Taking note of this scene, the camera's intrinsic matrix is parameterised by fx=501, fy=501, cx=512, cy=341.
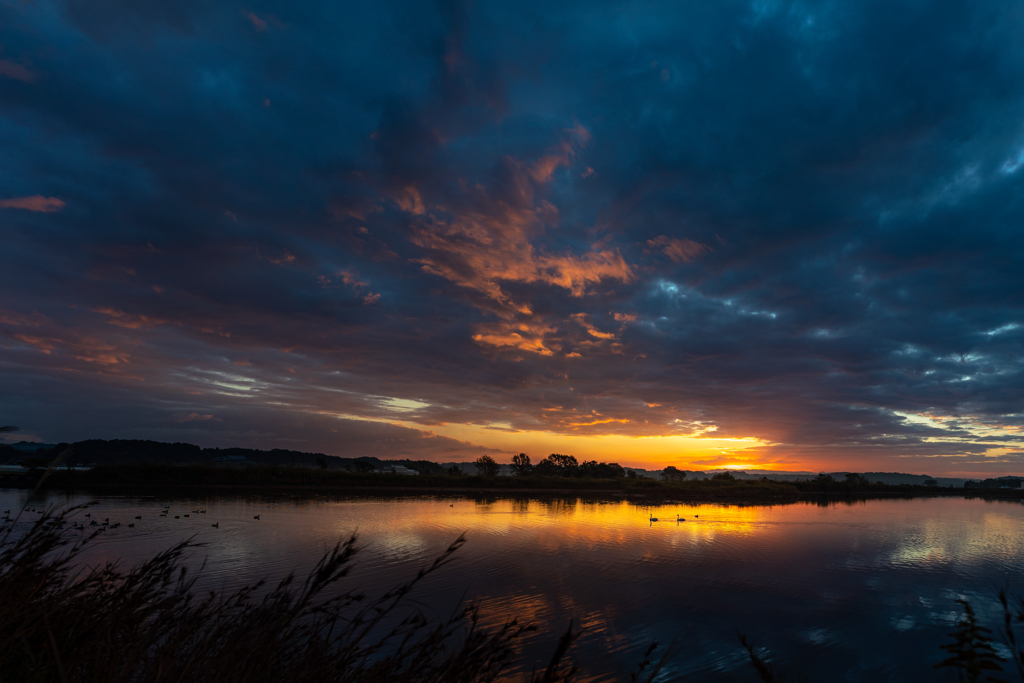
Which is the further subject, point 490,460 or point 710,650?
point 490,460

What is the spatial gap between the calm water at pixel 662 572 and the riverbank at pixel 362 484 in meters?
16.3

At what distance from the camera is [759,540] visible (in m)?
35.8

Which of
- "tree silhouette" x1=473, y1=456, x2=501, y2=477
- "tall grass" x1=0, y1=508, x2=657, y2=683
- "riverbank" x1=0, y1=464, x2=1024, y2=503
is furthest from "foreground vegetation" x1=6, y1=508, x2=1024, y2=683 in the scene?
"tree silhouette" x1=473, y1=456, x2=501, y2=477

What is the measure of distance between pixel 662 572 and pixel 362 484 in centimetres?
5984

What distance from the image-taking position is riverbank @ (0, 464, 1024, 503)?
5838 cm

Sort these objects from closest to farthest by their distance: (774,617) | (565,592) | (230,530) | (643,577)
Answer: (774,617)
(565,592)
(643,577)
(230,530)

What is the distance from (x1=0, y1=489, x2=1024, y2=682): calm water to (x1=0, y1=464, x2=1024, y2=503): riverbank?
16327mm

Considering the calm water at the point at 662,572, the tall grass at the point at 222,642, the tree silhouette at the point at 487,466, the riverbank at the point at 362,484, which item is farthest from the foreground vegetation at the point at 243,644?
the tree silhouette at the point at 487,466

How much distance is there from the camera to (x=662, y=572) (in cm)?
2367

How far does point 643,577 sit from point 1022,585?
1956 centimetres

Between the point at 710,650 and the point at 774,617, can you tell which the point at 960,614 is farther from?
the point at 710,650

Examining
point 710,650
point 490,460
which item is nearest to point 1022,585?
point 710,650

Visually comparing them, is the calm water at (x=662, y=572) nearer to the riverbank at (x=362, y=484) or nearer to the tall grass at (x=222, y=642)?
the tall grass at (x=222, y=642)

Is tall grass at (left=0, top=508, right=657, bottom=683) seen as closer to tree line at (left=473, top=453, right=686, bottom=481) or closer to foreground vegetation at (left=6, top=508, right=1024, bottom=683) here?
foreground vegetation at (left=6, top=508, right=1024, bottom=683)
